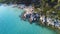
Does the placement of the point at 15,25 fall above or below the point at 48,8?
below

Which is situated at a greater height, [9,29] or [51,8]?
[51,8]

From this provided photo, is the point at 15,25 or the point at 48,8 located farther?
the point at 48,8

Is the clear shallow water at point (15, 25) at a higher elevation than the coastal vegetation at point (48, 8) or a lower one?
lower

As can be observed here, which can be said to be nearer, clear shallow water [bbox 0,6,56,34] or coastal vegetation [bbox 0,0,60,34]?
clear shallow water [bbox 0,6,56,34]

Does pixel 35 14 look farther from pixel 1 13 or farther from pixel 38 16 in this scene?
pixel 1 13

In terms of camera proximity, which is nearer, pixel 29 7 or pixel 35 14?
pixel 35 14

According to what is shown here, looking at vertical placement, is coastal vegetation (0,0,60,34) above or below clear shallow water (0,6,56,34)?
above

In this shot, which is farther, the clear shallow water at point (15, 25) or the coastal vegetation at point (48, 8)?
the coastal vegetation at point (48, 8)

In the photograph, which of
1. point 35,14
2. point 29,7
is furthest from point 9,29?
point 29,7
